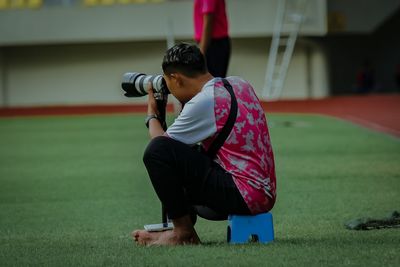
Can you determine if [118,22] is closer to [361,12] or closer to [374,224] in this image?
[361,12]

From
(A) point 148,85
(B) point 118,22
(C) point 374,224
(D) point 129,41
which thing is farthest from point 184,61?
(D) point 129,41

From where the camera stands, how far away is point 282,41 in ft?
90.7

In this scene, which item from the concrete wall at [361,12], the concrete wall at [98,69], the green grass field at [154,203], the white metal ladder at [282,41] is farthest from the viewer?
the concrete wall at [98,69]

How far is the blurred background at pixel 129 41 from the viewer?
27.1 meters

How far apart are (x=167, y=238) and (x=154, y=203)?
2.49m

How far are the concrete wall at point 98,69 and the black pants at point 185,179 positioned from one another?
2237 centimetres

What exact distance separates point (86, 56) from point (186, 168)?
76.3 ft

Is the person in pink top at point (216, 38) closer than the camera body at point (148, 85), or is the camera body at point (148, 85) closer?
the camera body at point (148, 85)

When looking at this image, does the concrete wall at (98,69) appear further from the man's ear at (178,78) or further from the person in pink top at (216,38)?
the man's ear at (178,78)

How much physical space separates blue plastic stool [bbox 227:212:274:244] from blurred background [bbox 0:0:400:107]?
68.2 ft

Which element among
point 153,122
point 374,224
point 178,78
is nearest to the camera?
point 178,78

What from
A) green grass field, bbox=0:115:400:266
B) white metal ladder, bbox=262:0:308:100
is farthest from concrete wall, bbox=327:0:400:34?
green grass field, bbox=0:115:400:266

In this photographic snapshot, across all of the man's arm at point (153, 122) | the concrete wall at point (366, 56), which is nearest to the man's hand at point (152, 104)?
the man's arm at point (153, 122)

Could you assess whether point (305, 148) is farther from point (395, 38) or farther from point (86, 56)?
point (395, 38)
